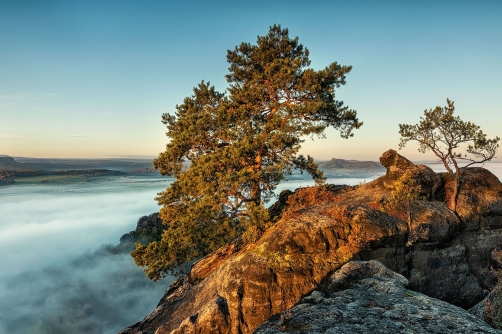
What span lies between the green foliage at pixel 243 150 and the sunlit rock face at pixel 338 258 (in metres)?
2.12

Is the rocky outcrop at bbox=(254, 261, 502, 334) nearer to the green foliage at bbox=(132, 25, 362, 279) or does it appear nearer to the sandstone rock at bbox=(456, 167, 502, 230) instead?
the green foliage at bbox=(132, 25, 362, 279)

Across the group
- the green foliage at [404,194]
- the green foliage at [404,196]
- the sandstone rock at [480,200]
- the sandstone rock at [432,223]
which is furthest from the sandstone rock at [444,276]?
the sandstone rock at [480,200]

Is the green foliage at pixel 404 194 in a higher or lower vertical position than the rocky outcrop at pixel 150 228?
higher

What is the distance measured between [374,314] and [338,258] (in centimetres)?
569

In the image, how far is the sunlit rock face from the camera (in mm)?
11414

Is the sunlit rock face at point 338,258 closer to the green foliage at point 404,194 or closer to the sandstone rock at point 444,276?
the sandstone rock at point 444,276

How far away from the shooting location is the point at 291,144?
1812 cm

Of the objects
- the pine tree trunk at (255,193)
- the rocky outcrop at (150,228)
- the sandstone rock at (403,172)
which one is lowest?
the rocky outcrop at (150,228)

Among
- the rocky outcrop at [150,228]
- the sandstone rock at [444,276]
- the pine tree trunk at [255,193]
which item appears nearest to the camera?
the sandstone rock at [444,276]

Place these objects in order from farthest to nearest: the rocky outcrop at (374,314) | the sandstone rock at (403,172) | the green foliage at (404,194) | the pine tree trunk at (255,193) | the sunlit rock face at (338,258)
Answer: the pine tree trunk at (255,193) < the sandstone rock at (403,172) < the green foliage at (404,194) < the sunlit rock face at (338,258) < the rocky outcrop at (374,314)

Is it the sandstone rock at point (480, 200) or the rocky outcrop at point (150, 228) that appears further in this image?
the rocky outcrop at point (150, 228)

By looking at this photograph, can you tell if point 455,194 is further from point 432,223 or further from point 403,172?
point 432,223

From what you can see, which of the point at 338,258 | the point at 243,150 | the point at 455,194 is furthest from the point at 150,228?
the point at 455,194

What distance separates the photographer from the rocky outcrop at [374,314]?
626cm
